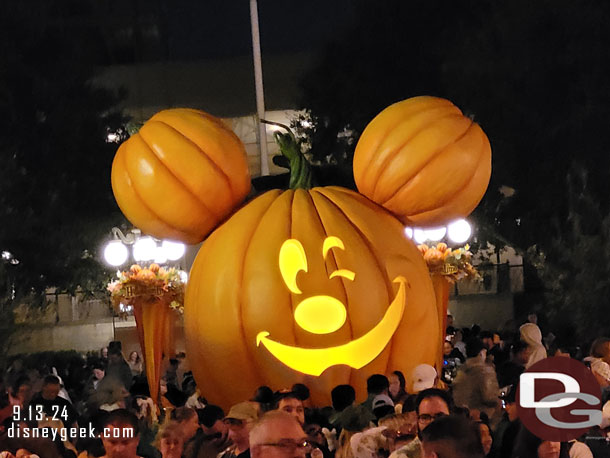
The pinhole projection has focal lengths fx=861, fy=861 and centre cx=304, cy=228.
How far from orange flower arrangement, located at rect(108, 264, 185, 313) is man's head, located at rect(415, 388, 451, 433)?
457 cm

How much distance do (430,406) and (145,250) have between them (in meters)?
9.57

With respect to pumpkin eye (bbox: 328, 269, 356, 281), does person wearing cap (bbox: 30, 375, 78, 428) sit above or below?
below

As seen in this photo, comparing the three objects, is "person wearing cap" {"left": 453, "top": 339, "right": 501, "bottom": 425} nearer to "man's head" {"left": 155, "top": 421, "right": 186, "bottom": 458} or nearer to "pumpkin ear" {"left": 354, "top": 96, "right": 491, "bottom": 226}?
"man's head" {"left": 155, "top": 421, "right": 186, "bottom": 458}

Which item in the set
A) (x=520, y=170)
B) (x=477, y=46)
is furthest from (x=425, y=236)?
(x=477, y=46)

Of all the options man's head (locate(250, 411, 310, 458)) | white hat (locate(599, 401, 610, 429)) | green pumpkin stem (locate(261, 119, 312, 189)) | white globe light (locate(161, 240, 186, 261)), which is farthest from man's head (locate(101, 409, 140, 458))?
white globe light (locate(161, 240, 186, 261))

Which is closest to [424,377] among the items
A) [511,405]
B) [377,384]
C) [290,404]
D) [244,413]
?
Answer: [377,384]

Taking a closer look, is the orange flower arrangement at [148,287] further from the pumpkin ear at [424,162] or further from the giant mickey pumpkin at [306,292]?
the pumpkin ear at [424,162]

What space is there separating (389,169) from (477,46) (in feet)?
25.2

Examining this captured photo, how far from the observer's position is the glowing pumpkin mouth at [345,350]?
5375 millimetres

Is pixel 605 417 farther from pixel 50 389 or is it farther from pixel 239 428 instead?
pixel 50 389

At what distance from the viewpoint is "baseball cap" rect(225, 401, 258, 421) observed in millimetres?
4137

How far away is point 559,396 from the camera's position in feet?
11.5

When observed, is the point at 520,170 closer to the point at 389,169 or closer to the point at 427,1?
the point at 427,1

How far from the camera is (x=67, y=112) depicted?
13.2 m
